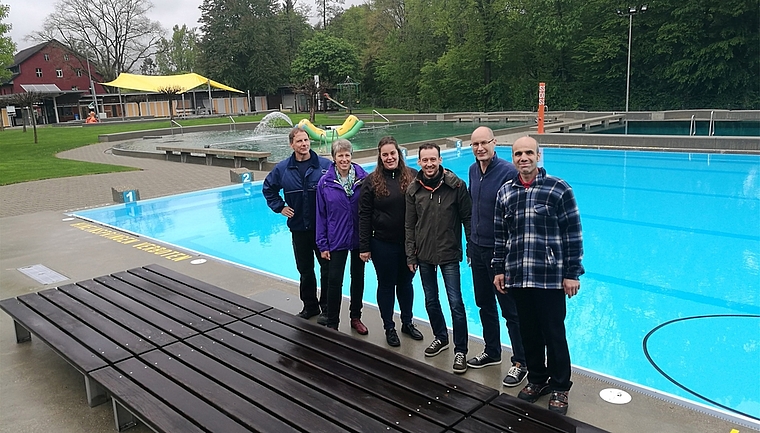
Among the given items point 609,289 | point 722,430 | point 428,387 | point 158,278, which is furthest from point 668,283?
point 158,278

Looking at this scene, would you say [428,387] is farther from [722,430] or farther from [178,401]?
[722,430]

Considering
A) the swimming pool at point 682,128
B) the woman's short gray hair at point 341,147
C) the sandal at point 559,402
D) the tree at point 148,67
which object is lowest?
the sandal at point 559,402

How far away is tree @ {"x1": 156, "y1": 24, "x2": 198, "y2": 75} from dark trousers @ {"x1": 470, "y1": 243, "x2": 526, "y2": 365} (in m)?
80.1

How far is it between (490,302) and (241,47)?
54.9 meters

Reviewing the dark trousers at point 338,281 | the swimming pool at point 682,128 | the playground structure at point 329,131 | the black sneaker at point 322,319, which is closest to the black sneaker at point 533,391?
the dark trousers at point 338,281

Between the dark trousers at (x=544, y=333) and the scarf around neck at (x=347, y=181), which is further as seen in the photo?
the scarf around neck at (x=347, y=181)

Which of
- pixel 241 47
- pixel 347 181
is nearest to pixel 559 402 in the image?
pixel 347 181

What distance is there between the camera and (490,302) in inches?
146

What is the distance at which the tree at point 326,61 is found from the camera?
52781mm

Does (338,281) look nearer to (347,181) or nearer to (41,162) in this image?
(347,181)

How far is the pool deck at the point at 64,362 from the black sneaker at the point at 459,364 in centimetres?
5

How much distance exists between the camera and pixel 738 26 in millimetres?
32781

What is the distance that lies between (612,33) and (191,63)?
58.7 meters

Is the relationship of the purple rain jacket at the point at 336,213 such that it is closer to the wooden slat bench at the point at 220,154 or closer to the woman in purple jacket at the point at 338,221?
the woman in purple jacket at the point at 338,221
